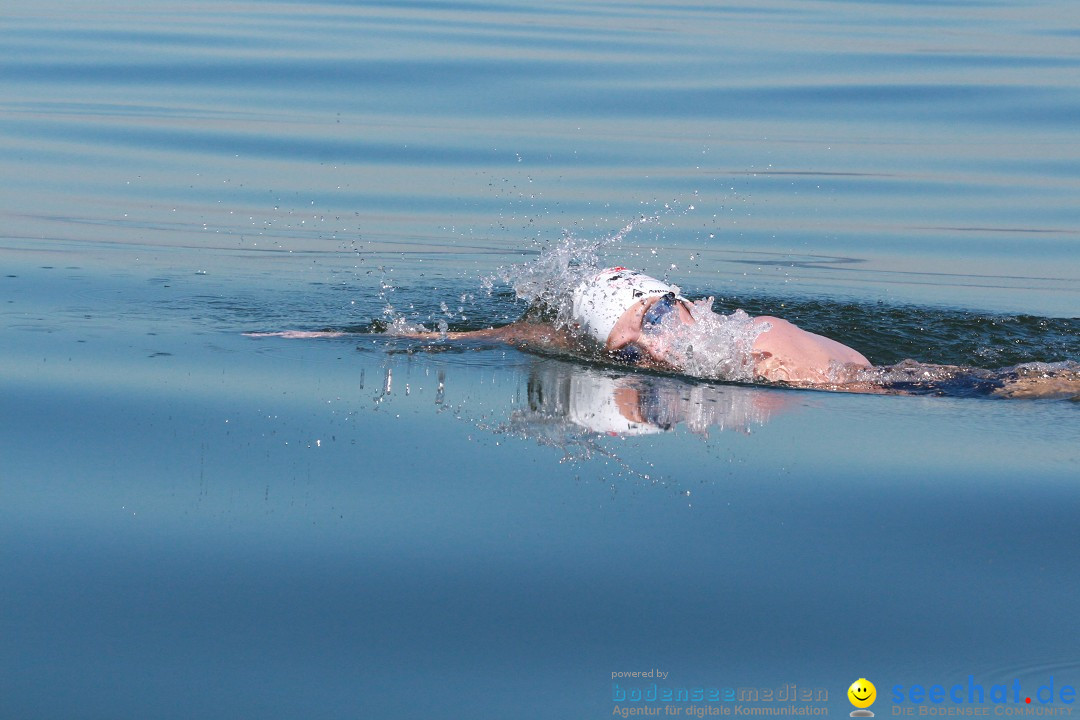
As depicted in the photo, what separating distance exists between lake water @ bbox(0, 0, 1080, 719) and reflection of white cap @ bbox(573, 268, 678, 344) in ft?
1.70

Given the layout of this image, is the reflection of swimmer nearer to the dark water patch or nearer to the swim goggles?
the swim goggles

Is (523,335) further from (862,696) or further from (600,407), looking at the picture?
(862,696)

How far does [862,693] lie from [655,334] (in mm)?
4328

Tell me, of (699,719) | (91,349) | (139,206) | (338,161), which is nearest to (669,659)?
(699,719)

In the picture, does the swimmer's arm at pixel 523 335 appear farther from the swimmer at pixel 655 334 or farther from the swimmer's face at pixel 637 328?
the swimmer's face at pixel 637 328

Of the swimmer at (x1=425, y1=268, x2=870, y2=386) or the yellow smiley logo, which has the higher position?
the swimmer at (x1=425, y1=268, x2=870, y2=386)

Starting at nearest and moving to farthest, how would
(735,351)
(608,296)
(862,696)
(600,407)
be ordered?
(862,696)
(600,407)
(735,351)
(608,296)

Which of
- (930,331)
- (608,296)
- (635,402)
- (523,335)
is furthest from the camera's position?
(930,331)

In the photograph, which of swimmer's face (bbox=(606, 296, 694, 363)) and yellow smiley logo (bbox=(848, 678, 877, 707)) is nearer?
yellow smiley logo (bbox=(848, 678, 877, 707))

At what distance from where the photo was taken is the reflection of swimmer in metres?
6.39

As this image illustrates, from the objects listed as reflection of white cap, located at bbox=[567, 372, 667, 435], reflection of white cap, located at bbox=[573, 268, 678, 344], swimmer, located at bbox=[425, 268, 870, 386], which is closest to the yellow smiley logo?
reflection of white cap, located at bbox=[567, 372, 667, 435]

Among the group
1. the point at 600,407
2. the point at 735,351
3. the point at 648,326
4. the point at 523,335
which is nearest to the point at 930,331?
the point at 735,351

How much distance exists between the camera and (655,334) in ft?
25.9

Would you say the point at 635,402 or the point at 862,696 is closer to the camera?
the point at 862,696
